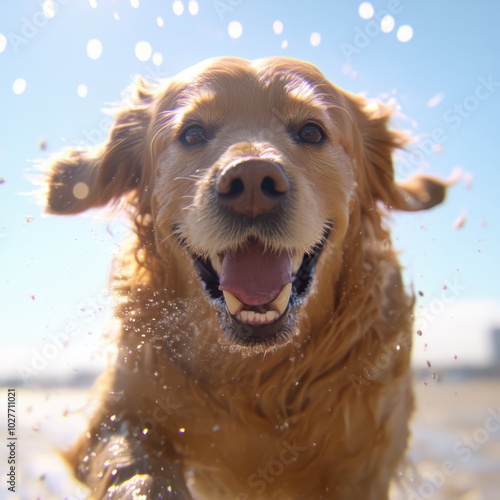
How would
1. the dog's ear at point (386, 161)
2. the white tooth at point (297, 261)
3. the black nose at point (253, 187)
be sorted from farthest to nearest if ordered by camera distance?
the dog's ear at point (386, 161)
the white tooth at point (297, 261)
the black nose at point (253, 187)

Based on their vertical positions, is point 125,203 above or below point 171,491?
above

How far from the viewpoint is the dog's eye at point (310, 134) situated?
2.80 metres

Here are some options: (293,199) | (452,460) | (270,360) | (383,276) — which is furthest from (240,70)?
(452,460)

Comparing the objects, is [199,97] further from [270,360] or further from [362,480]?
[362,480]

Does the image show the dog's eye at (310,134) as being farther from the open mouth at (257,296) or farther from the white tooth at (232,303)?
the white tooth at (232,303)

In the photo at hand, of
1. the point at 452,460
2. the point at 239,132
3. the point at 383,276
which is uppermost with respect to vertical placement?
the point at 239,132

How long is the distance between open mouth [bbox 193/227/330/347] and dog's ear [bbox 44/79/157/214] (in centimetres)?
118

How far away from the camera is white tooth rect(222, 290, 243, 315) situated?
2.45 meters

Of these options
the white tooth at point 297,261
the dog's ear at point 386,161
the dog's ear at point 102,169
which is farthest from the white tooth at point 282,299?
the dog's ear at point 102,169

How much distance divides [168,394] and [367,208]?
1486 millimetres

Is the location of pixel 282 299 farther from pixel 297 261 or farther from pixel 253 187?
pixel 253 187

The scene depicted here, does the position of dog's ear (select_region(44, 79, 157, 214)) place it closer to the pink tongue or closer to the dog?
the dog

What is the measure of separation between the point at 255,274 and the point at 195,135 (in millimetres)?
875

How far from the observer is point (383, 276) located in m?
3.02
